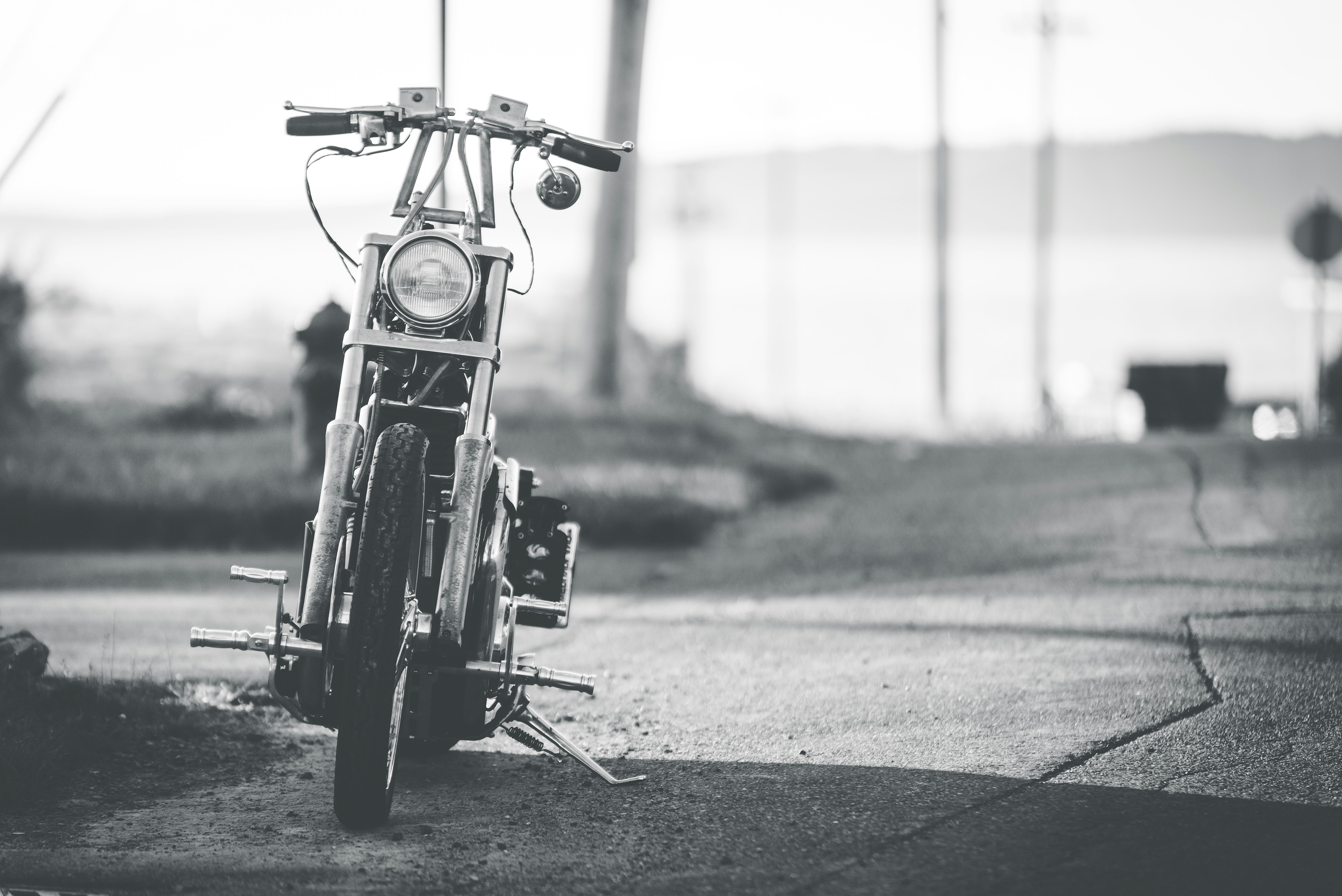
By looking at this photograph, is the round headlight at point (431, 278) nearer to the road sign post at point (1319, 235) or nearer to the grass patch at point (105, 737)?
the grass patch at point (105, 737)

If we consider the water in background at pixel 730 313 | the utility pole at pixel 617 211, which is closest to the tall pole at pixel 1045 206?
the water in background at pixel 730 313

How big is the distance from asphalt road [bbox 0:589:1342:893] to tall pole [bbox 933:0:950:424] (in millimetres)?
25288

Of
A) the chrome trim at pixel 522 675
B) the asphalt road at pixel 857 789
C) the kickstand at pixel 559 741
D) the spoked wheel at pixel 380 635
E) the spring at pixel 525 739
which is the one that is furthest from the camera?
the spring at pixel 525 739

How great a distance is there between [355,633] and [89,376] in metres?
43.7

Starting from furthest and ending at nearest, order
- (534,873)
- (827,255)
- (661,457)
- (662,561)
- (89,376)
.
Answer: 1. (827,255)
2. (89,376)
3. (661,457)
4. (662,561)
5. (534,873)

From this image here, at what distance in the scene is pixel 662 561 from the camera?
10234mm

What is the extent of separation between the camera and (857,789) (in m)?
4.19

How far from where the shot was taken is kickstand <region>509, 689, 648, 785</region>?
438 cm

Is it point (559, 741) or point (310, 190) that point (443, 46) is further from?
point (559, 741)

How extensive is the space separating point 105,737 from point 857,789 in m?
2.58

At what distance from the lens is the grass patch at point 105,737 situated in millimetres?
4379

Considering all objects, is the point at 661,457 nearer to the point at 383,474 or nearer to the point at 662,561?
the point at 662,561

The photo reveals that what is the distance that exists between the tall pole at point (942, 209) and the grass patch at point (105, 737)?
26592 mm

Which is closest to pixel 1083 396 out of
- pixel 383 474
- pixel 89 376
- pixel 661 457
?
pixel 89 376
